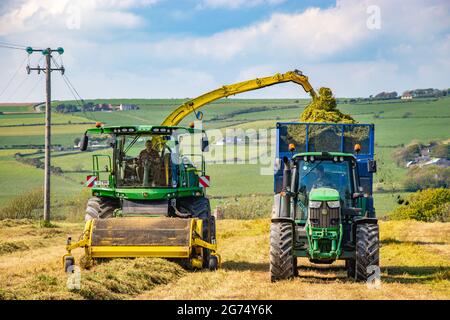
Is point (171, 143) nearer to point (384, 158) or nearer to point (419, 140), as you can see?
point (384, 158)

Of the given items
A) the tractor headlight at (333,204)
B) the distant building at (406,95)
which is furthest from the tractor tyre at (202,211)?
the distant building at (406,95)

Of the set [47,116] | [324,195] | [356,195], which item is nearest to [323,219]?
[324,195]

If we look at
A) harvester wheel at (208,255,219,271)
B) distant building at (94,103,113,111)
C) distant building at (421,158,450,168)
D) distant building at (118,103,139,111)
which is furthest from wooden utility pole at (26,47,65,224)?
distant building at (118,103,139,111)

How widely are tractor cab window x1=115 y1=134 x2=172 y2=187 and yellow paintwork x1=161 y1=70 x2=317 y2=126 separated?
28.7 ft

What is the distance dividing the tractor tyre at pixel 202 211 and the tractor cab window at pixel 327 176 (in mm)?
2499

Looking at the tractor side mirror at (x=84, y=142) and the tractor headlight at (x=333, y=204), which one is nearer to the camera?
the tractor headlight at (x=333, y=204)

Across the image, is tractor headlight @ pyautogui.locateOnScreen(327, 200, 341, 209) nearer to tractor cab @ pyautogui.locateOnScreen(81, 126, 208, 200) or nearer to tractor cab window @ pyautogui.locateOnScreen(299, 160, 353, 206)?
tractor cab window @ pyautogui.locateOnScreen(299, 160, 353, 206)

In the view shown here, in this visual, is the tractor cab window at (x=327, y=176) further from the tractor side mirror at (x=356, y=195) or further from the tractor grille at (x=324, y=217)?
the tractor grille at (x=324, y=217)

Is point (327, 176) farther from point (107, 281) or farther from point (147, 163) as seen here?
point (107, 281)

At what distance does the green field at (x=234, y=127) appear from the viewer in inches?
2397

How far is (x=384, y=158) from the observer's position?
2744 inches

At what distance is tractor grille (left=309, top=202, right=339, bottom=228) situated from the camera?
15859 millimetres
